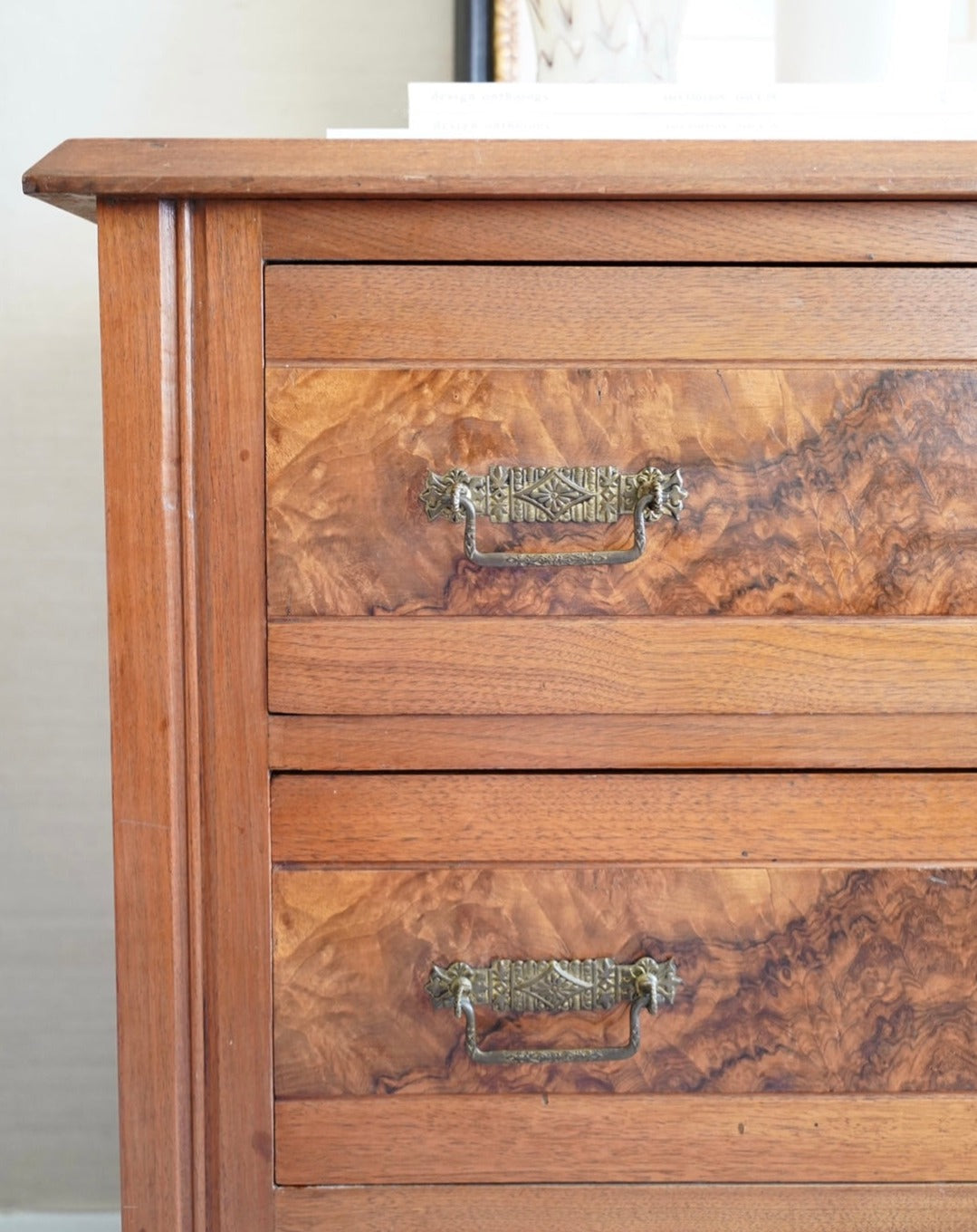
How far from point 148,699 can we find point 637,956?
0.28 m

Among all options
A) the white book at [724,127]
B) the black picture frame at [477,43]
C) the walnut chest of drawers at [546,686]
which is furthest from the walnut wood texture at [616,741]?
the black picture frame at [477,43]

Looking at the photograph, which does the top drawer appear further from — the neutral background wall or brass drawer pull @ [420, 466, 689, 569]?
the neutral background wall

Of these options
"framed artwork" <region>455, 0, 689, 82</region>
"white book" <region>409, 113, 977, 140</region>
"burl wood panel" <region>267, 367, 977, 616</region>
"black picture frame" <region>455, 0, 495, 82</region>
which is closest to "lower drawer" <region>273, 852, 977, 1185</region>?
"burl wood panel" <region>267, 367, 977, 616</region>

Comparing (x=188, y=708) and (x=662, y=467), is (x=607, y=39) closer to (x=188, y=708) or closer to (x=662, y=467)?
(x=662, y=467)

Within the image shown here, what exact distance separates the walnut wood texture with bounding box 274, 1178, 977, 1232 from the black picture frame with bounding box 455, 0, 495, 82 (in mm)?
802

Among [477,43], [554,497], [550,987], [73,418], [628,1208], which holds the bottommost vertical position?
[628,1208]

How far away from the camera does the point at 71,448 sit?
963 millimetres

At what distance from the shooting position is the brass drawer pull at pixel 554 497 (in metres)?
0.53

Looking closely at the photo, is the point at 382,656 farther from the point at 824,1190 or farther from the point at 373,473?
the point at 824,1190

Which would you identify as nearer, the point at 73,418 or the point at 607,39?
the point at 607,39

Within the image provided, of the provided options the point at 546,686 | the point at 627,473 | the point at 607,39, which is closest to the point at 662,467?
the point at 627,473

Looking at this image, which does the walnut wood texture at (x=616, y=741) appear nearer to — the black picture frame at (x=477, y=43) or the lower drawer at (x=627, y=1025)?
the lower drawer at (x=627, y=1025)

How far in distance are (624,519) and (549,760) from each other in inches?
4.9

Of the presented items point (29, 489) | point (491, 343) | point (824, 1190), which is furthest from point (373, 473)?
point (29, 489)
